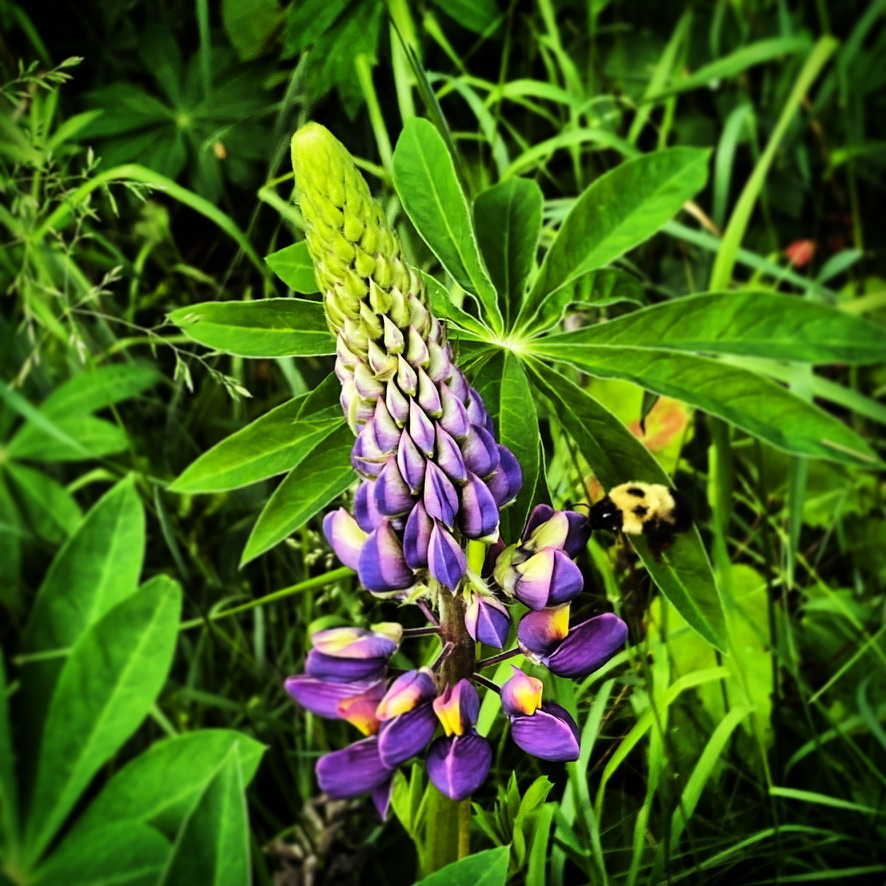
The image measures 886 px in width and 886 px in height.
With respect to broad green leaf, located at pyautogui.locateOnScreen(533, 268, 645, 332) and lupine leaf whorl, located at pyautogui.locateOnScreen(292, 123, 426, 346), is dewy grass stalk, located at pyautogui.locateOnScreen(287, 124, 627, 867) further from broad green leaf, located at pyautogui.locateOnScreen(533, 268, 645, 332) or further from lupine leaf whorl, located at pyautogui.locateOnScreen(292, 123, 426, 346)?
broad green leaf, located at pyautogui.locateOnScreen(533, 268, 645, 332)

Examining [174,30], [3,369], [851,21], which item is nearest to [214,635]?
[3,369]

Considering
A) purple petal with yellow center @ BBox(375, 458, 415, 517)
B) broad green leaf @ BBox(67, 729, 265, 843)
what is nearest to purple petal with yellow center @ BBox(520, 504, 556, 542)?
purple petal with yellow center @ BBox(375, 458, 415, 517)

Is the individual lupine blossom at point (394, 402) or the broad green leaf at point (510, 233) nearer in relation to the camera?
the individual lupine blossom at point (394, 402)

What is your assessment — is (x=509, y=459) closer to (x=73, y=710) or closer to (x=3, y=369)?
(x=73, y=710)

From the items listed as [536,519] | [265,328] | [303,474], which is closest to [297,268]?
[265,328]

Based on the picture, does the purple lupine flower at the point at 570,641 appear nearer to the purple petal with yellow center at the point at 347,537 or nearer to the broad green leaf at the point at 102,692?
the purple petal with yellow center at the point at 347,537

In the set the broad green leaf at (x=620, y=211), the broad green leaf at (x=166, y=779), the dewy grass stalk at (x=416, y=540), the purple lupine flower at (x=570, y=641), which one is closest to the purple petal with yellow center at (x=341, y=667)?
the dewy grass stalk at (x=416, y=540)
